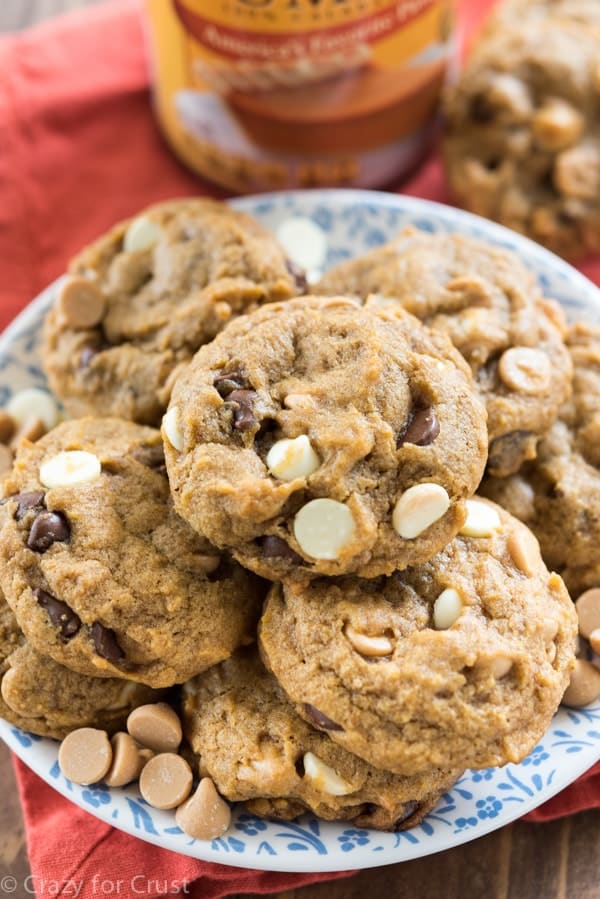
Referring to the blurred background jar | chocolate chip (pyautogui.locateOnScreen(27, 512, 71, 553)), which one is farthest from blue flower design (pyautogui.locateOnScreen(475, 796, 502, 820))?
the blurred background jar

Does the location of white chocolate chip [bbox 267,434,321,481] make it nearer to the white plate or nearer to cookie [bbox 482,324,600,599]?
cookie [bbox 482,324,600,599]

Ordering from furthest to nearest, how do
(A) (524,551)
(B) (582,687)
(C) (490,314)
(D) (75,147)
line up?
1. (D) (75,147)
2. (C) (490,314)
3. (B) (582,687)
4. (A) (524,551)

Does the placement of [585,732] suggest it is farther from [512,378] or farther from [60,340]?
[60,340]

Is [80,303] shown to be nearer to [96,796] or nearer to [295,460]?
[295,460]

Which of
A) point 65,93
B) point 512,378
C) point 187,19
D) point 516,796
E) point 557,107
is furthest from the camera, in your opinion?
point 65,93

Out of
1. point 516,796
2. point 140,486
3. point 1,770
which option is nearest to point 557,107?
point 140,486

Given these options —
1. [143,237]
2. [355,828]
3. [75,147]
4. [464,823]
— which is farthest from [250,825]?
[75,147]
